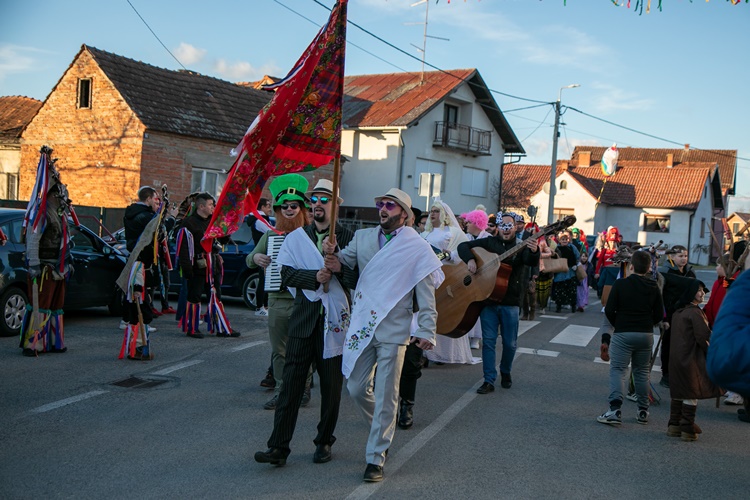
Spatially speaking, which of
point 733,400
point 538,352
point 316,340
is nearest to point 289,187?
point 316,340

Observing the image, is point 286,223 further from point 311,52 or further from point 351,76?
point 351,76

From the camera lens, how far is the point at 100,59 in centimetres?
2344

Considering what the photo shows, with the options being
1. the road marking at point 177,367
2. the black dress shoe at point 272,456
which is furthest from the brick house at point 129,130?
the black dress shoe at point 272,456

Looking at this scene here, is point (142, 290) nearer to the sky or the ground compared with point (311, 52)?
nearer to the ground

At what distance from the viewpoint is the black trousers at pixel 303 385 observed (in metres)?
4.95

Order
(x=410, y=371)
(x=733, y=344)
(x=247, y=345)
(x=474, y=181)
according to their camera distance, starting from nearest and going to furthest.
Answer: (x=733, y=344), (x=410, y=371), (x=247, y=345), (x=474, y=181)

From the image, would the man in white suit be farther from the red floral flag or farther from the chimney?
the chimney

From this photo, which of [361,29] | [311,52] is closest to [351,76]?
[361,29]

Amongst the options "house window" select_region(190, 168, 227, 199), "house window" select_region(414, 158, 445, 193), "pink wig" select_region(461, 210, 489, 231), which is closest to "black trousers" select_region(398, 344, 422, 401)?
"pink wig" select_region(461, 210, 489, 231)

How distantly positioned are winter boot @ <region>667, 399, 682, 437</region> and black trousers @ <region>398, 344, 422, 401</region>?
2235 millimetres

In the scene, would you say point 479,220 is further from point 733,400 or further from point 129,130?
point 129,130

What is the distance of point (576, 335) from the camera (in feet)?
41.8

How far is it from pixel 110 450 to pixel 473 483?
254 centimetres

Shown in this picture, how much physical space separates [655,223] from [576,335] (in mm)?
46297
